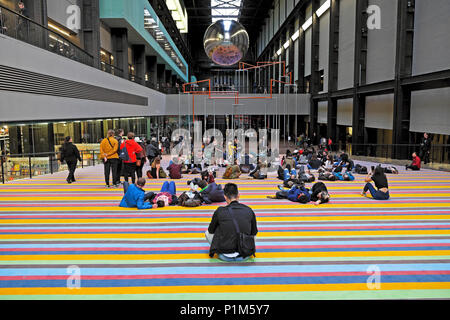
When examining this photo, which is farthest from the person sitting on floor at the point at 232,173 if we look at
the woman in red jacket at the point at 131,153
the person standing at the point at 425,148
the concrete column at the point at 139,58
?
the concrete column at the point at 139,58

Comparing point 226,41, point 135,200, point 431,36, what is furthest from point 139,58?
point 135,200

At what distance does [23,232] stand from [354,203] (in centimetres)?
723

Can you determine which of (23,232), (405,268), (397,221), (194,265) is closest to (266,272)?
(194,265)

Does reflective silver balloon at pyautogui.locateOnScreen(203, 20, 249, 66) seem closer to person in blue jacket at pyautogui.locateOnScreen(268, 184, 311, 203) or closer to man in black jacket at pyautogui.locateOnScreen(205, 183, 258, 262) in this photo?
person in blue jacket at pyautogui.locateOnScreen(268, 184, 311, 203)

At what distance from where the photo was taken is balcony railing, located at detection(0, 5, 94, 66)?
10555 millimetres

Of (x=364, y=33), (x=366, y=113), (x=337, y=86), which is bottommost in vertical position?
(x=366, y=113)

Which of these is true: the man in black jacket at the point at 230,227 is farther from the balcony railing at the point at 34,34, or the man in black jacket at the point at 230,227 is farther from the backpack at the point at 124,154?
the balcony railing at the point at 34,34

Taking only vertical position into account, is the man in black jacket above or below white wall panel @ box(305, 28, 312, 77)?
below

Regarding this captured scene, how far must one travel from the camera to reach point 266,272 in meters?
4.75

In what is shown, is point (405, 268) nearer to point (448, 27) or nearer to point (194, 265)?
point (194, 265)

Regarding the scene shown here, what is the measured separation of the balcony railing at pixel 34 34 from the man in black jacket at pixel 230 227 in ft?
30.3

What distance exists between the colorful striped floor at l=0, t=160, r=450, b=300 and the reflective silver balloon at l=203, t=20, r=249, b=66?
5.73 m

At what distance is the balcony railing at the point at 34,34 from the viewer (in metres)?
10.6

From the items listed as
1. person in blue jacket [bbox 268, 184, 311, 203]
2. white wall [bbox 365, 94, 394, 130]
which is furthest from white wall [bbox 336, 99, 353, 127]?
person in blue jacket [bbox 268, 184, 311, 203]
